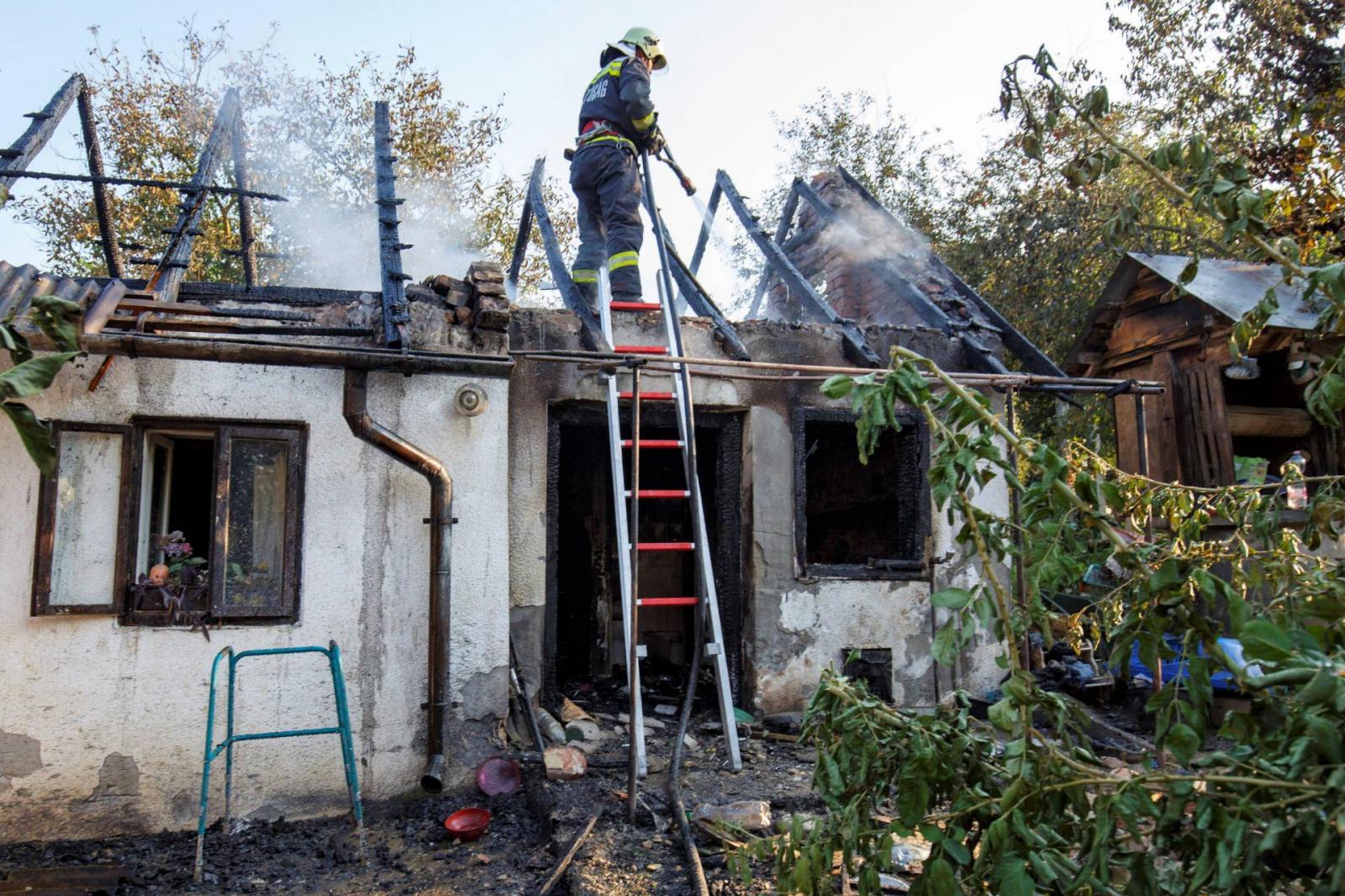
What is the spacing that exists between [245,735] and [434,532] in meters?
1.44

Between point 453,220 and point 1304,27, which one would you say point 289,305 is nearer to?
point 453,220

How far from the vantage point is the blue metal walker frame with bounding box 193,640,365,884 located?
4535 millimetres

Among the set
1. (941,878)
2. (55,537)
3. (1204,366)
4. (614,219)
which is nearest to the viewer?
(941,878)

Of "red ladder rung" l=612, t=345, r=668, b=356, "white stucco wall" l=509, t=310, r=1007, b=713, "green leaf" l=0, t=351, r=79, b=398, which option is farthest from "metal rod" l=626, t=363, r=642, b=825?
"green leaf" l=0, t=351, r=79, b=398

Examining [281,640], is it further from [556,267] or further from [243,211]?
[243,211]

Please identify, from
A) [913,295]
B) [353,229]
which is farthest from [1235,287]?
[353,229]

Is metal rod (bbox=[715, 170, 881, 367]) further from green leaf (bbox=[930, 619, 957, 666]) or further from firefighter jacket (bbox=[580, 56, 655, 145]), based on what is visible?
green leaf (bbox=[930, 619, 957, 666])

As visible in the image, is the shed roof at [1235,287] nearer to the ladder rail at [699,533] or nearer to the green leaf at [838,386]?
the ladder rail at [699,533]

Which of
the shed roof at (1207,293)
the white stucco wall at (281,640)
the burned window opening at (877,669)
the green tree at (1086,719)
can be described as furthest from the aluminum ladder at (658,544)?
the shed roof at (1207,293)

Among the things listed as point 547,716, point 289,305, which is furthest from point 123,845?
point 289,305

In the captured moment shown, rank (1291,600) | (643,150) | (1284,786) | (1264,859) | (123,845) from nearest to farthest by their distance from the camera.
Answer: (1284,786) → (1264,859) → (1291,600) → (123,845) → (643,150)

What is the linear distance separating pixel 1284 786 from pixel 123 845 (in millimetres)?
5414

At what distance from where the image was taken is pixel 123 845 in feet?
15.8

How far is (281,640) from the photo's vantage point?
519cm
